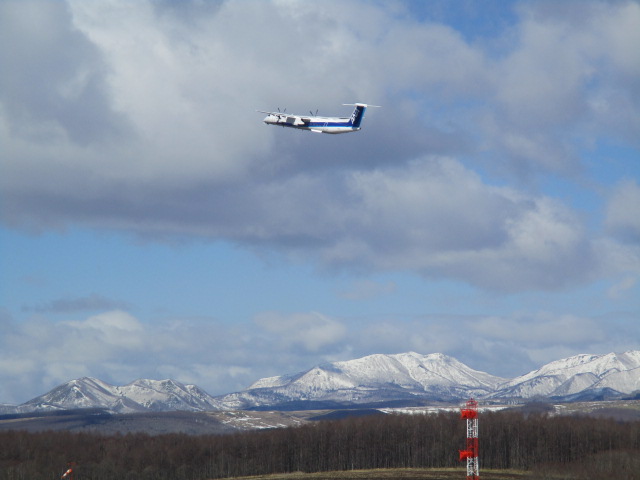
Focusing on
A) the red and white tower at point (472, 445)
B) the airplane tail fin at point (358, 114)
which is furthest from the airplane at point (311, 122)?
the red and white tower at point (472, 445)

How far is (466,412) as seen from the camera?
117m

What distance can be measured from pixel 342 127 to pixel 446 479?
275ft

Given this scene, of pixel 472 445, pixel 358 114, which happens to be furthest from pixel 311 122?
pixel 472 445

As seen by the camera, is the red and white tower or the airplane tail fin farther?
the airplane tail fin

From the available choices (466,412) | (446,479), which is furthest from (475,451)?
(446,479)

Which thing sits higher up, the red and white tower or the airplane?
the airplane

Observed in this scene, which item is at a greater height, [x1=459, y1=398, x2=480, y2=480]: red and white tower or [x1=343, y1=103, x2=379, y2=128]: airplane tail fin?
[x1=343, y1=103, x2=379, y2=128]: airplane tail fin

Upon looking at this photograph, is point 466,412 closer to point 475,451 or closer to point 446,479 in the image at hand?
point 475,451

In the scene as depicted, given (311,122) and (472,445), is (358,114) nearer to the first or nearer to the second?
(311,122)

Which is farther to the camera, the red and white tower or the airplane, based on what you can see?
the airplane

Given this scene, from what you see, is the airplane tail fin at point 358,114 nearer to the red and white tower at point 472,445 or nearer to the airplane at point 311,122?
the airplane at point 311,122

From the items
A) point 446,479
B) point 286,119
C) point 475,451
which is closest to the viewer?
point 475,451

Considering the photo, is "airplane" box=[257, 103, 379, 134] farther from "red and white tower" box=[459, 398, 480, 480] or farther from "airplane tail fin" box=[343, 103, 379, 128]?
"red and white tower" box=[459, 398, 480, 480]

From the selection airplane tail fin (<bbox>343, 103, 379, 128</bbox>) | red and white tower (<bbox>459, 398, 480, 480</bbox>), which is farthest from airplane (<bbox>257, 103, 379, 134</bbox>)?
red and white tower (<bbox>459, 398, 480, 480</bbox>)
